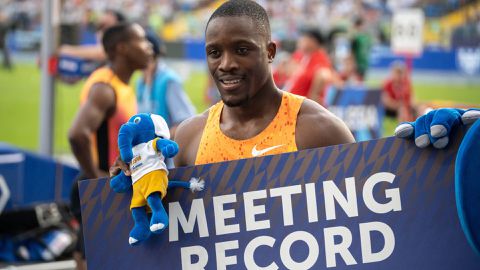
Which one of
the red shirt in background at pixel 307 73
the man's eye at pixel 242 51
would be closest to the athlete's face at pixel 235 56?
the man's eye at pixel 242 51

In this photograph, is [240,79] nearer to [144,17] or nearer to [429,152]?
[429,152]

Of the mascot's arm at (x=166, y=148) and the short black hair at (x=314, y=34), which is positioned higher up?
the short black hair at (x=314, y=34)

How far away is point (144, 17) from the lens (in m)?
35.6

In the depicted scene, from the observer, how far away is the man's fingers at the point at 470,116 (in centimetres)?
266

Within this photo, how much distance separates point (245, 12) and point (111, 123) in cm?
314

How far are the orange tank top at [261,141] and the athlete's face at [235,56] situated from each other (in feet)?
0.48

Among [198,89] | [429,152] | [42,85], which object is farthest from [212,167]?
[198,89]

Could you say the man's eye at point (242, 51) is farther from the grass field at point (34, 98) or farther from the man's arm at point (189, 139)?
the grass field at point (34, 98)

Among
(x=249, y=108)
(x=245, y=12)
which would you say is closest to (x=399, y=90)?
(x=249, y=108)

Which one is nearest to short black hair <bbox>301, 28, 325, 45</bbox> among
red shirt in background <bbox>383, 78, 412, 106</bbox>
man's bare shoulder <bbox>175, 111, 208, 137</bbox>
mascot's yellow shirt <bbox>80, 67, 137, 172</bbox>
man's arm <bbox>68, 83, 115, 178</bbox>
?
mascot's yellow shirt <bbox>80, 67, 137, 172</bbox>

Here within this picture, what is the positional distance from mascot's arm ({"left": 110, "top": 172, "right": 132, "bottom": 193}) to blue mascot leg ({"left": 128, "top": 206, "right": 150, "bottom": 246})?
0.08 metres

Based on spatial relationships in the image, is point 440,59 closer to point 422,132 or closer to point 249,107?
point 249,107

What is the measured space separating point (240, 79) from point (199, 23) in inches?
1297

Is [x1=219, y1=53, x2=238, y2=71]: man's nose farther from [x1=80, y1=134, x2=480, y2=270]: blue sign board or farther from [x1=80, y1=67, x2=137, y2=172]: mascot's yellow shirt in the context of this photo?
[x1=80, y1=67, x2=137, y2=172]: mascot's yellow shirt
